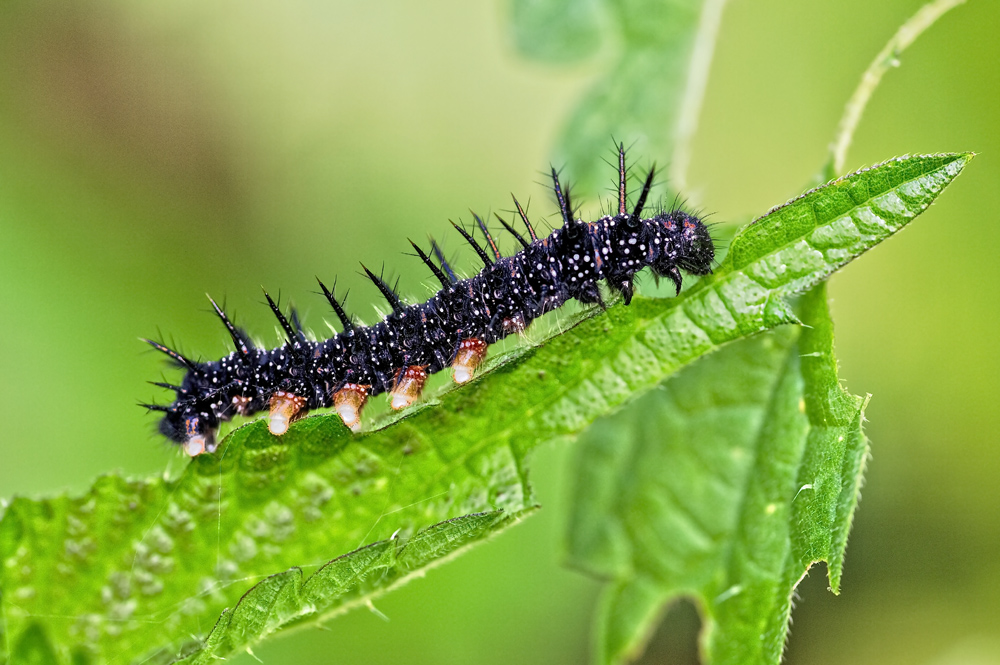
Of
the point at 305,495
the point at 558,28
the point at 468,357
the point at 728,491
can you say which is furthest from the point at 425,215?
the point at 728,491

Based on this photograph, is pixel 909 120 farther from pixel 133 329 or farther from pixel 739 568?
pixel 133 329

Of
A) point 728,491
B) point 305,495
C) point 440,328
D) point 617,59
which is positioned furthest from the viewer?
point 617,59

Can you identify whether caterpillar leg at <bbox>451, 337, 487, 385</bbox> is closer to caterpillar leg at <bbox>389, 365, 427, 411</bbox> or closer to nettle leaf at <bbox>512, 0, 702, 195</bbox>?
caterpillar leg at <bbox>389, 365, 427, 411</bbox>

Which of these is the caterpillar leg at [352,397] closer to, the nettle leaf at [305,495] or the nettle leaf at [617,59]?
the nettle leaf at [305,495]

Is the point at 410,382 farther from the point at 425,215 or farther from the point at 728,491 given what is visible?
the point at 425,215

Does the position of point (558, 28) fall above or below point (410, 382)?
above

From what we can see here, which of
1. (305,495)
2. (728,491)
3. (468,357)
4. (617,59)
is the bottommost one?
(728,491)

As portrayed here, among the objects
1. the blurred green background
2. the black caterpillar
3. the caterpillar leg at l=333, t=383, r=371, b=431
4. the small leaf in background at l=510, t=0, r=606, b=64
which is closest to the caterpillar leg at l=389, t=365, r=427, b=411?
the black caterpillar

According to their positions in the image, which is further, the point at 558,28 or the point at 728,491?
the point at 558,28
